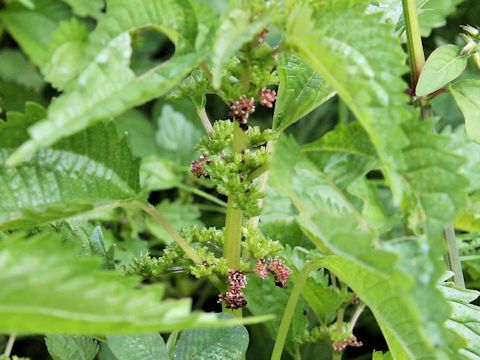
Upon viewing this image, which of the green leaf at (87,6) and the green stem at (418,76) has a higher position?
the green leaf at (87,6)

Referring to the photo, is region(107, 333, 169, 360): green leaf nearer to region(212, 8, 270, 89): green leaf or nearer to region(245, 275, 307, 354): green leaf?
region(245, 275, 307, 354): green leaf

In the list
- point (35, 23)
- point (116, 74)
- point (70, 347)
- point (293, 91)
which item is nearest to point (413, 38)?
point (293, 91)

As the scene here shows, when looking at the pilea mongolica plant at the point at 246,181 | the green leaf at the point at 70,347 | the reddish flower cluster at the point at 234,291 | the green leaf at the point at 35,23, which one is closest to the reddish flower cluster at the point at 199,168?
the pilea mongolica plant at the point at 246,181

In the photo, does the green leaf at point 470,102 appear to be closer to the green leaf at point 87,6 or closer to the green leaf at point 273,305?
the green leaf at point 273,305

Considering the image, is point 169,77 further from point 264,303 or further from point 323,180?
point 264,303

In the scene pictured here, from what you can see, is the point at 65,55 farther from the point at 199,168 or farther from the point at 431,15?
the point at 431,15
